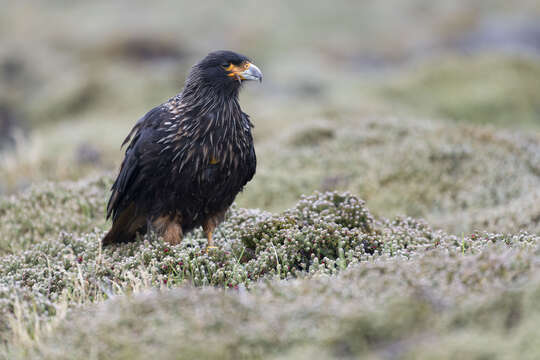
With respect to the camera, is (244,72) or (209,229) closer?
(244,72)

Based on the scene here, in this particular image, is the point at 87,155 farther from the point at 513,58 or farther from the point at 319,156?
the point at 513,58

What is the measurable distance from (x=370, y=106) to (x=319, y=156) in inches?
323

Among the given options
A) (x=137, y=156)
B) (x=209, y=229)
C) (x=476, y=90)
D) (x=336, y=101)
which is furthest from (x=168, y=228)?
(x=476, y=90)

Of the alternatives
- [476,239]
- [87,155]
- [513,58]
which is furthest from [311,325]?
[513,58]

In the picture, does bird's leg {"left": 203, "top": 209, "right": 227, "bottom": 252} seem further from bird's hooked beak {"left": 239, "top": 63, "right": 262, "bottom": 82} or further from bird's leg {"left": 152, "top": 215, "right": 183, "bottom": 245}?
bird's hooked beak {"left": 239, "top": 63, "right": 262, "bottom": 82}

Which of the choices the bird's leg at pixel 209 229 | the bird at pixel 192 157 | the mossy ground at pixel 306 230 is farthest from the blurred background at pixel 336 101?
the bird at pixel 192 157

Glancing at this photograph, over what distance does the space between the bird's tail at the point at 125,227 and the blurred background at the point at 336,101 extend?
2695 millimetres

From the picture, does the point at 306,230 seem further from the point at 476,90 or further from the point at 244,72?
the point at 476,90

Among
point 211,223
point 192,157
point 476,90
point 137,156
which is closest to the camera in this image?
point 192,157

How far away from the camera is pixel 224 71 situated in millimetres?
5199

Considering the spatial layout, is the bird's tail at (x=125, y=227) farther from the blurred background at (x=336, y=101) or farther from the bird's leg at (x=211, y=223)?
the blurred background at (x=336, y=101)

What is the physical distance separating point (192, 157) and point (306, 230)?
1.20m

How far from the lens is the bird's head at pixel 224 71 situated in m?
5.18

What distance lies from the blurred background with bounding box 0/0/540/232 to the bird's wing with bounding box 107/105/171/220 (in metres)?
2.90
